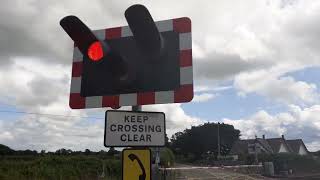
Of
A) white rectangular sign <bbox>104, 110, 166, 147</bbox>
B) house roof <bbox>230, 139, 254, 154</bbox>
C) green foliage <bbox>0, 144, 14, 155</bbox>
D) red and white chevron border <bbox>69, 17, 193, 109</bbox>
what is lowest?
white rectangular sign <bbox>104, 110, 166, 147</bbox>

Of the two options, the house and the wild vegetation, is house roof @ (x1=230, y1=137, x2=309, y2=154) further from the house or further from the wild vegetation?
the wild vegetation

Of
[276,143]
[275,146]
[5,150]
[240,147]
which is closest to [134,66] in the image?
[5,150]

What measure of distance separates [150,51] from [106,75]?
1.47ft

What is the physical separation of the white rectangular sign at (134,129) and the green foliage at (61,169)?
19.6 metres

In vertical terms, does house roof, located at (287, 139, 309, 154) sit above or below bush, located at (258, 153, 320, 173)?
above

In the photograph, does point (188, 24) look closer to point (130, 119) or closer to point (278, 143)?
point (130, 119)

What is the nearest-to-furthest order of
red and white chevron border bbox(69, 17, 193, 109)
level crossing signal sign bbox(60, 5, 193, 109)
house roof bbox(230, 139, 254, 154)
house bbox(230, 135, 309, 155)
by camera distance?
1. level crossing signal sign bbox(60, 5, 193, 109)
2. red and white chevron border bbox(69, 17, 193, 109)
3. house roof bbox(230, 139, 254, 154)
4. house bbox(230, 135, 309, 155)

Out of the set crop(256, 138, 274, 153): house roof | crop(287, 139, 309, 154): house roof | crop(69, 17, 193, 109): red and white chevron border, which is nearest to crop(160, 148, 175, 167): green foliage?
crop(69, 17, 193, 109): red and white chevron border

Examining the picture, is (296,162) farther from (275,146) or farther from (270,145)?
(270,145)

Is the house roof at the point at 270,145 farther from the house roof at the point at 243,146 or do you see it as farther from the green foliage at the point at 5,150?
the green foliage at the point at 5,150

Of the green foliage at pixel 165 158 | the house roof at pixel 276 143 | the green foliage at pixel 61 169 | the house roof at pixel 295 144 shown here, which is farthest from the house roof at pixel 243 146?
the green foliage at pixel 61 169

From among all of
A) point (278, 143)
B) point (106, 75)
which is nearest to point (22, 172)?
point (106, 75)

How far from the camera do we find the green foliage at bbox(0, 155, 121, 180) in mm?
24359

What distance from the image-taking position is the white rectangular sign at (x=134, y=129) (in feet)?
11.0
